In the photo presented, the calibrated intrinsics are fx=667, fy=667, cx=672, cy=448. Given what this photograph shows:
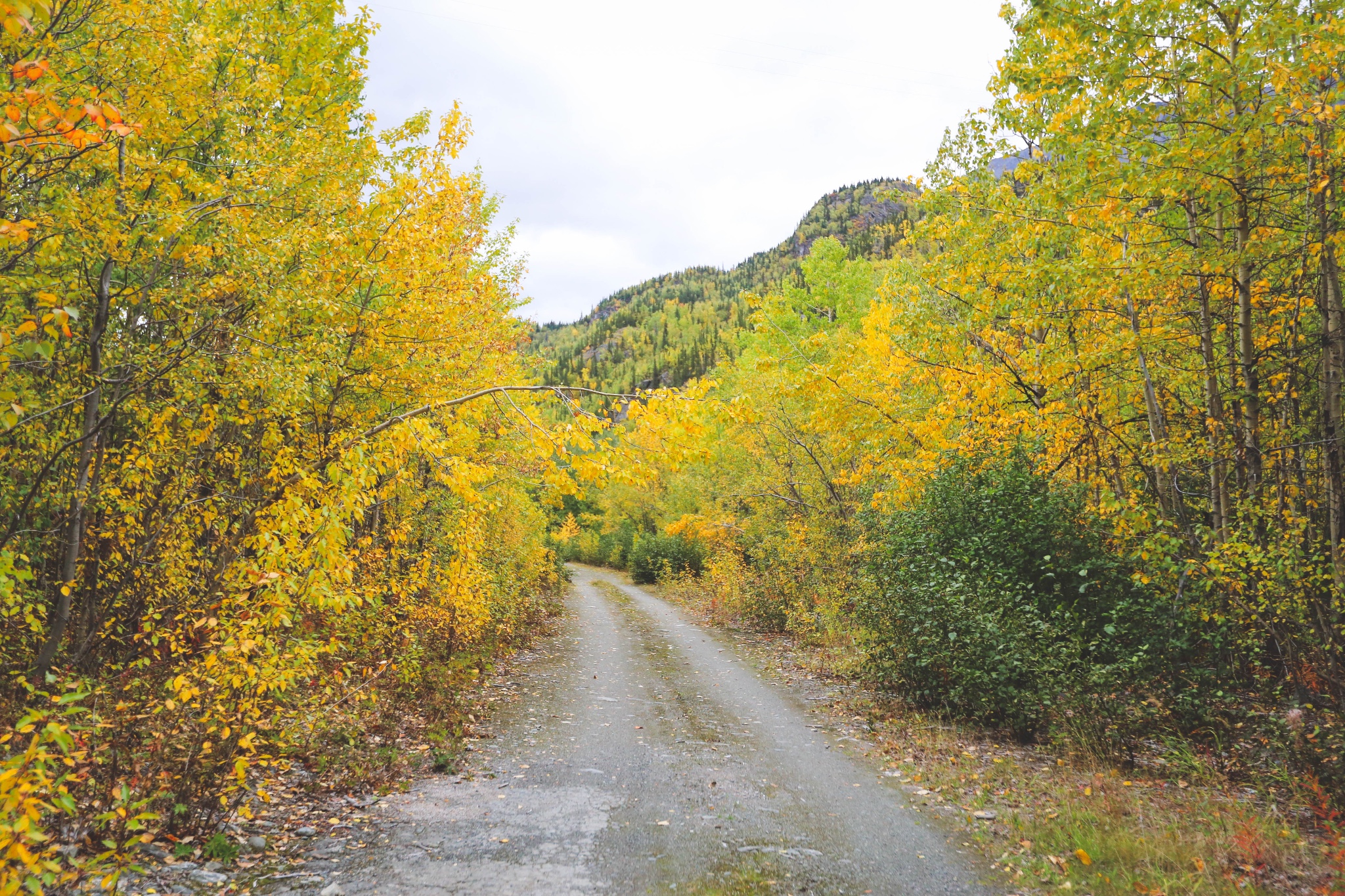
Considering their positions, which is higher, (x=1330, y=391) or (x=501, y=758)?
(x=1330, y=391)

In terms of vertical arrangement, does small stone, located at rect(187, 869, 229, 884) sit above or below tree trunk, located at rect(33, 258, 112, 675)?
below

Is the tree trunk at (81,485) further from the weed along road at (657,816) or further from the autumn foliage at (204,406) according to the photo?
the weed along road at (657,816)

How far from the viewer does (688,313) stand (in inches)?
4904

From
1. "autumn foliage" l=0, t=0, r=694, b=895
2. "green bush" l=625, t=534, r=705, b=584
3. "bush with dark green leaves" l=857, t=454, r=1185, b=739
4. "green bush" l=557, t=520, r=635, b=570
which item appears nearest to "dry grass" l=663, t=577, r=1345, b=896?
"bush with dark green leaves" l=857, t=454, r=1185, b=739

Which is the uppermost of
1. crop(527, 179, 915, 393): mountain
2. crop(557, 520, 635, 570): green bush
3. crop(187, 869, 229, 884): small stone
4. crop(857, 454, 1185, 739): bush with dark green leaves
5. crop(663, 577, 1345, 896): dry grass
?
crop(527, 179, 915, 393): mountain

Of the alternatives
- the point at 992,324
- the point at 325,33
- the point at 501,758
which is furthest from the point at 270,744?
the point at 992,324

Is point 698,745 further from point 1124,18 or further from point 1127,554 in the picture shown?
point 1124,18

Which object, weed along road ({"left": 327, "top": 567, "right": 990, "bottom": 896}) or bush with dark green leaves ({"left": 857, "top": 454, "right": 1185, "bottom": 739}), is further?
bush with dark green leaves ({"left": 857, "top": 454, "right": 1185, "bottom": 739})

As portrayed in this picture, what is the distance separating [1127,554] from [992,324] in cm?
471

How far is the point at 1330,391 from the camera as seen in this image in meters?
6.10

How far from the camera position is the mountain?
9031cm

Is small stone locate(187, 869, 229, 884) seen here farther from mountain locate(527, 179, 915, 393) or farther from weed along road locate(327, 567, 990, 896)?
mountain locate(527, 179, 915, 393)

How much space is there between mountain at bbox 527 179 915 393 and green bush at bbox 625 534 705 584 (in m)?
25.9

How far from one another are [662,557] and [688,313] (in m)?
95.8
